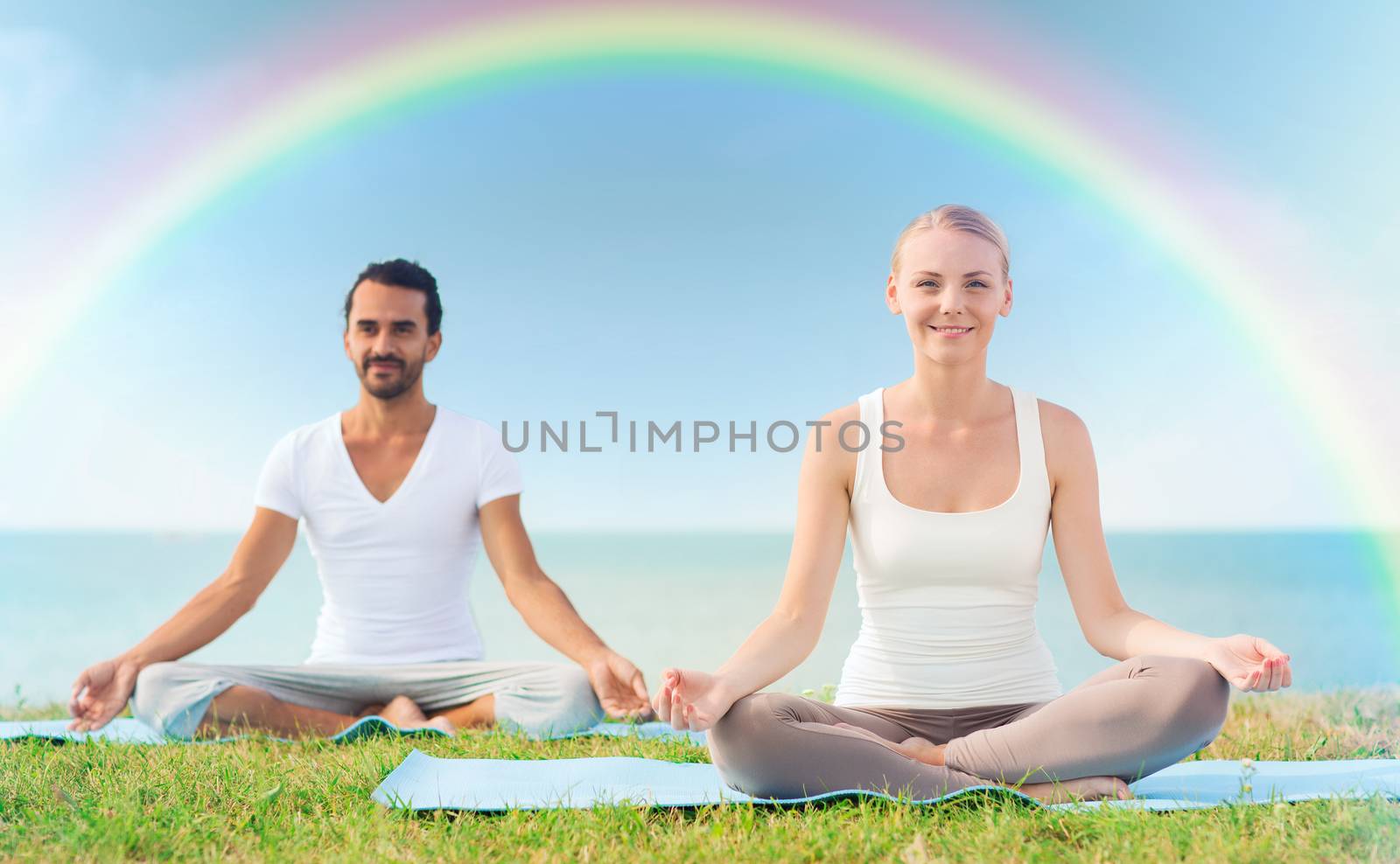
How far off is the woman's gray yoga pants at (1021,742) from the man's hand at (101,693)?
Result: 9.13 feet

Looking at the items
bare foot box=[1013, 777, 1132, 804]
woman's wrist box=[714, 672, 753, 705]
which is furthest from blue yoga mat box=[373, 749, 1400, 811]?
woman's wrist box=[714, 672, 753, 705]

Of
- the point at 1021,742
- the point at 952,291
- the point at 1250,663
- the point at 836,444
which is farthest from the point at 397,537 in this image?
the point at 1250,663

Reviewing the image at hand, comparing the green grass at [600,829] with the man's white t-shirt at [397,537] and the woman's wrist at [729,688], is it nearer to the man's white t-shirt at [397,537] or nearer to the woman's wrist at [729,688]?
the woman's wrist at [729,688]

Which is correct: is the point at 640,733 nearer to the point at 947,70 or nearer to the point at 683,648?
the point at 947,70

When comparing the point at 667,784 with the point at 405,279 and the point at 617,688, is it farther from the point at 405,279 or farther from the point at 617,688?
the point at 405,279

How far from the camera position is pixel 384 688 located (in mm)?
4555

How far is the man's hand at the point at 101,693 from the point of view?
413 cm

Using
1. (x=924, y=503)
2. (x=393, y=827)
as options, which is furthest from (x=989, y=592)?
(x=393, y=827)

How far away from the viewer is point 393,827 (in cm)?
250

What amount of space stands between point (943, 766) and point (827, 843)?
491mm

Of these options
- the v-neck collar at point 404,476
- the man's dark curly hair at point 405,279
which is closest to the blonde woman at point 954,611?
the v-neck collar at point 404,476

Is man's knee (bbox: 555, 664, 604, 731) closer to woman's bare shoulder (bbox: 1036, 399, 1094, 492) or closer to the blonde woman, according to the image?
the blonde woman

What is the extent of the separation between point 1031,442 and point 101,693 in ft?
11.9

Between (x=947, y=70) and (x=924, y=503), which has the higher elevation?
(x=947, y=70)
